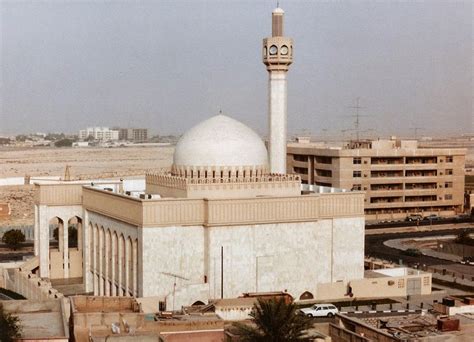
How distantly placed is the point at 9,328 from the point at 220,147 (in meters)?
16.4

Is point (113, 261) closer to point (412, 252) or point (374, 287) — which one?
point (374, 287)

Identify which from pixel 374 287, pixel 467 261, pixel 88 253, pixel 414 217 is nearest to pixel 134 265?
pixel 88 253

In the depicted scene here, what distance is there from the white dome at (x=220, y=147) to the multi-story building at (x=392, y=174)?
30.4 metres

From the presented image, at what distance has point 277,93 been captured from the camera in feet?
136

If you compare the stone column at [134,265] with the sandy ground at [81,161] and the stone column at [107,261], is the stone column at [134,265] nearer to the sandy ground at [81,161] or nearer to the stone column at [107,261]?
the stone column at [107,261]

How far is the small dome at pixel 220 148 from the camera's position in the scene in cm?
3605

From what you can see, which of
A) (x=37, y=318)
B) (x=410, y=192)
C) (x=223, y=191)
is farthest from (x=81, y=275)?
(x=410, y=192)

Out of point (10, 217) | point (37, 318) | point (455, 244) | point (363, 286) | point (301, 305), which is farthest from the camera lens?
point (10, 217)

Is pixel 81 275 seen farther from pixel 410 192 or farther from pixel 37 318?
pixel 410 192

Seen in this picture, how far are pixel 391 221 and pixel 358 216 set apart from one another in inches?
1229

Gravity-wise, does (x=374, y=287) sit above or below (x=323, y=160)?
below

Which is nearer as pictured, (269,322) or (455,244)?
(269,322)

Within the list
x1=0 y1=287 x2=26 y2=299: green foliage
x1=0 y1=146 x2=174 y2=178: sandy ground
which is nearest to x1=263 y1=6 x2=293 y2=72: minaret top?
x1=0 y1=287 x2=26 y2=299: green foliage

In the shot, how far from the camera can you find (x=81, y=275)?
4347 cm
